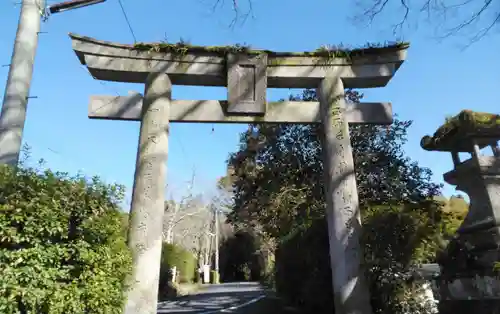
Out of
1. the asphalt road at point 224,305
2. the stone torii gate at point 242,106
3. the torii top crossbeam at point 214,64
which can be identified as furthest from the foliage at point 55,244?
the asphalt road at point 224,305

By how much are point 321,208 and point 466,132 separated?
6226 mm

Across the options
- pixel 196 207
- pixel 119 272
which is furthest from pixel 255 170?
pixel 196 207

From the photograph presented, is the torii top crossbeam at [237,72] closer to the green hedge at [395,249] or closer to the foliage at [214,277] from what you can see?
the green hedge at [395,249]

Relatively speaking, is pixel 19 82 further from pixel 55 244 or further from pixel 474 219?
pixel 474 219

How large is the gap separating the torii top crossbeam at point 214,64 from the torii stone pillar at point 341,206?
0.36 meters

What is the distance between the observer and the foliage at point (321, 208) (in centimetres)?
593

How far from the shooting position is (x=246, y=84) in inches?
265

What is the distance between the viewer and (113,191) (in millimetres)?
4535

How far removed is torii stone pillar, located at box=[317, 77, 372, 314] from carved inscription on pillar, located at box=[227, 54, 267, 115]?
45.7 inches

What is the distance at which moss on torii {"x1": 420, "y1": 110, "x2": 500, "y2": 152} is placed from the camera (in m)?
6.42

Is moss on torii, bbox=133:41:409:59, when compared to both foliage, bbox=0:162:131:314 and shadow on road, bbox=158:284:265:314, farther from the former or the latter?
shadow on road, bbox=158:284:265:314

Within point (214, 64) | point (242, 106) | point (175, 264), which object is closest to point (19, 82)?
point (214, 64)

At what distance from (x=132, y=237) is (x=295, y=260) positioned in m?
5.05

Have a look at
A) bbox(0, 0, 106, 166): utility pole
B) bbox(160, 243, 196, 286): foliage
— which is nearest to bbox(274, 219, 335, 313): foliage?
bbox(0, 0, 106, 166): utility pole
